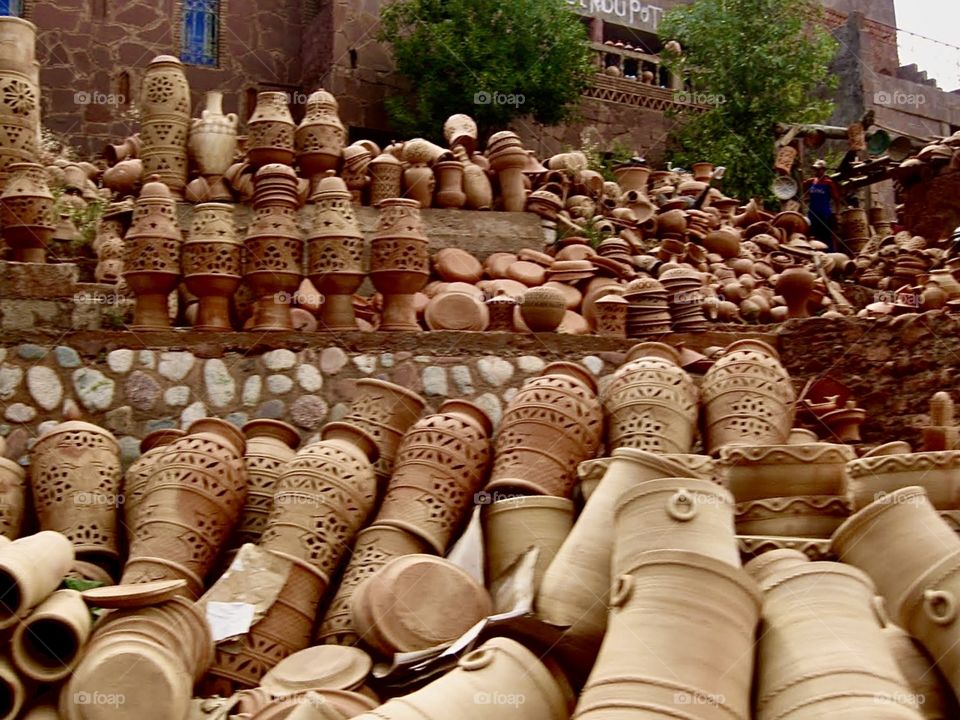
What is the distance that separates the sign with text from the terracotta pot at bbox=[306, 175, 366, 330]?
12861 mm

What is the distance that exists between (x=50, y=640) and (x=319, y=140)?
452 cm

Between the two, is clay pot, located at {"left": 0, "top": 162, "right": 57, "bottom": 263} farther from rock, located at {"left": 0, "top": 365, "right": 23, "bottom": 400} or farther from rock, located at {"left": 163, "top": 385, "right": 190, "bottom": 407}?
rock, located at {"left": 163, "top": 385, "right": 190, "bottom": 407}

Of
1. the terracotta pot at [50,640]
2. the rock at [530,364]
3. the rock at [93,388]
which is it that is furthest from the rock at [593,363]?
the terracotta pot at [50,640]

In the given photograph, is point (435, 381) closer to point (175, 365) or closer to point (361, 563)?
point (175, 365)

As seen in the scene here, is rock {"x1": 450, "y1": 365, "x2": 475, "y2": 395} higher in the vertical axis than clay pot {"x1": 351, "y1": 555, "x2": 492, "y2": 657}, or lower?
higher

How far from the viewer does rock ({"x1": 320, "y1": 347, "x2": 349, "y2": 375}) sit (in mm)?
5887

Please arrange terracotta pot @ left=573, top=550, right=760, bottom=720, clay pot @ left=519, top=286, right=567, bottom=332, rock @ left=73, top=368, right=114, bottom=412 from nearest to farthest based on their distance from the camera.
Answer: terracotta pot @ left=573, top=550, right=760, bottom=720 → rock @ left=73, top=368, right=114, bottom=412 → clay pot @ left=519, top=286, right=567, bottom=332

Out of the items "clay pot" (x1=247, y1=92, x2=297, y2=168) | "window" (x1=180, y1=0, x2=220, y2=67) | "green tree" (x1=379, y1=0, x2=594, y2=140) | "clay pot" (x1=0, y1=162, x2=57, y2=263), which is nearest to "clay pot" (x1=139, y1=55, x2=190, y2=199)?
"clay pot" (x1=247, y1=92, x2=297, y2=168)

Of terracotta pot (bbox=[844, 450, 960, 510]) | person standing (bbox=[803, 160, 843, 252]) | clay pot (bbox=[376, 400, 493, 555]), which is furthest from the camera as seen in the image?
person standing (bbox=[803, 160, 843, 252])

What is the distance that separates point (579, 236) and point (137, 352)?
3.71 meters

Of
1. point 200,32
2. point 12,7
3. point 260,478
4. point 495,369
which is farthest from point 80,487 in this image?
point 200,32

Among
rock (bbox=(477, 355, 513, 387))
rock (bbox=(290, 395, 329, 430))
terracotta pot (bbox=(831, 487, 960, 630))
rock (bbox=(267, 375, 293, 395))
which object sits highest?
rock (bbox=(477, 355, 513, 387))

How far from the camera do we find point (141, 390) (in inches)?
223

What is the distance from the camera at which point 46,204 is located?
237 inches
